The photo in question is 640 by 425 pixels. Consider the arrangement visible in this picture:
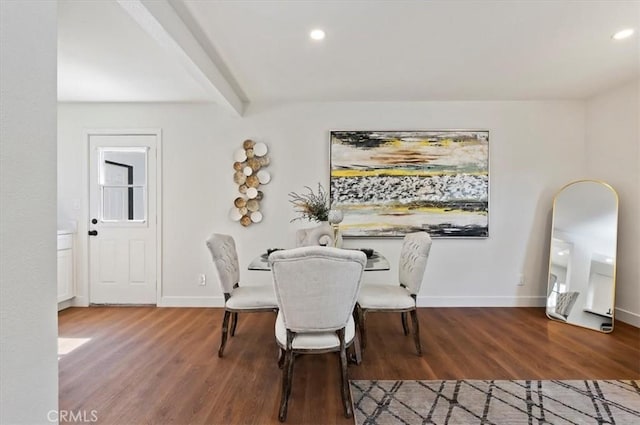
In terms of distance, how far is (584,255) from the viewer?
363 centimetres

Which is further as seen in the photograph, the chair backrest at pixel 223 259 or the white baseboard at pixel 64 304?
the white baseboard at pixel 64 304

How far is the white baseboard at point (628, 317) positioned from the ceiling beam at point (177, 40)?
Answer: 15.8ft

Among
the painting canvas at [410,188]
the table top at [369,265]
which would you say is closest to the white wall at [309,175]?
the painting canvas at [410,188]

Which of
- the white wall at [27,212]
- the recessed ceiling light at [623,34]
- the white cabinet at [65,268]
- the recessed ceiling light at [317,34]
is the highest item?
the recessed ceiling light at [623,34]

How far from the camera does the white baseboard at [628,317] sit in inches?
133

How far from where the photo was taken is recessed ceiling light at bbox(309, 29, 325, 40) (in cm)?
245

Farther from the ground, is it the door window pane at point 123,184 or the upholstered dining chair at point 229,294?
the door window pane at point 123,184

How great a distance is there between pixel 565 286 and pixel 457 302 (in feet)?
3.81

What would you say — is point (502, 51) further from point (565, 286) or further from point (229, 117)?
point (229, 117)

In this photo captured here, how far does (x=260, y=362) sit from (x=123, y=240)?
2.63 metres

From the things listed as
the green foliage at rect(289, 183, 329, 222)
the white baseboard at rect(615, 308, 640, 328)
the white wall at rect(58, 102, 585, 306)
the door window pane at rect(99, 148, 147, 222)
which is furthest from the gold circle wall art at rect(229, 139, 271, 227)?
the white baseboard at rect(615, 308, 640, 328)

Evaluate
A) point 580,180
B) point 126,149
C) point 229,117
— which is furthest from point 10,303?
point 580,180

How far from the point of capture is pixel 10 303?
2.20ft

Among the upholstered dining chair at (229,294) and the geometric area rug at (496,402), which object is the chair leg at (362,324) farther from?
the upholstered dining chair at (229,294)
